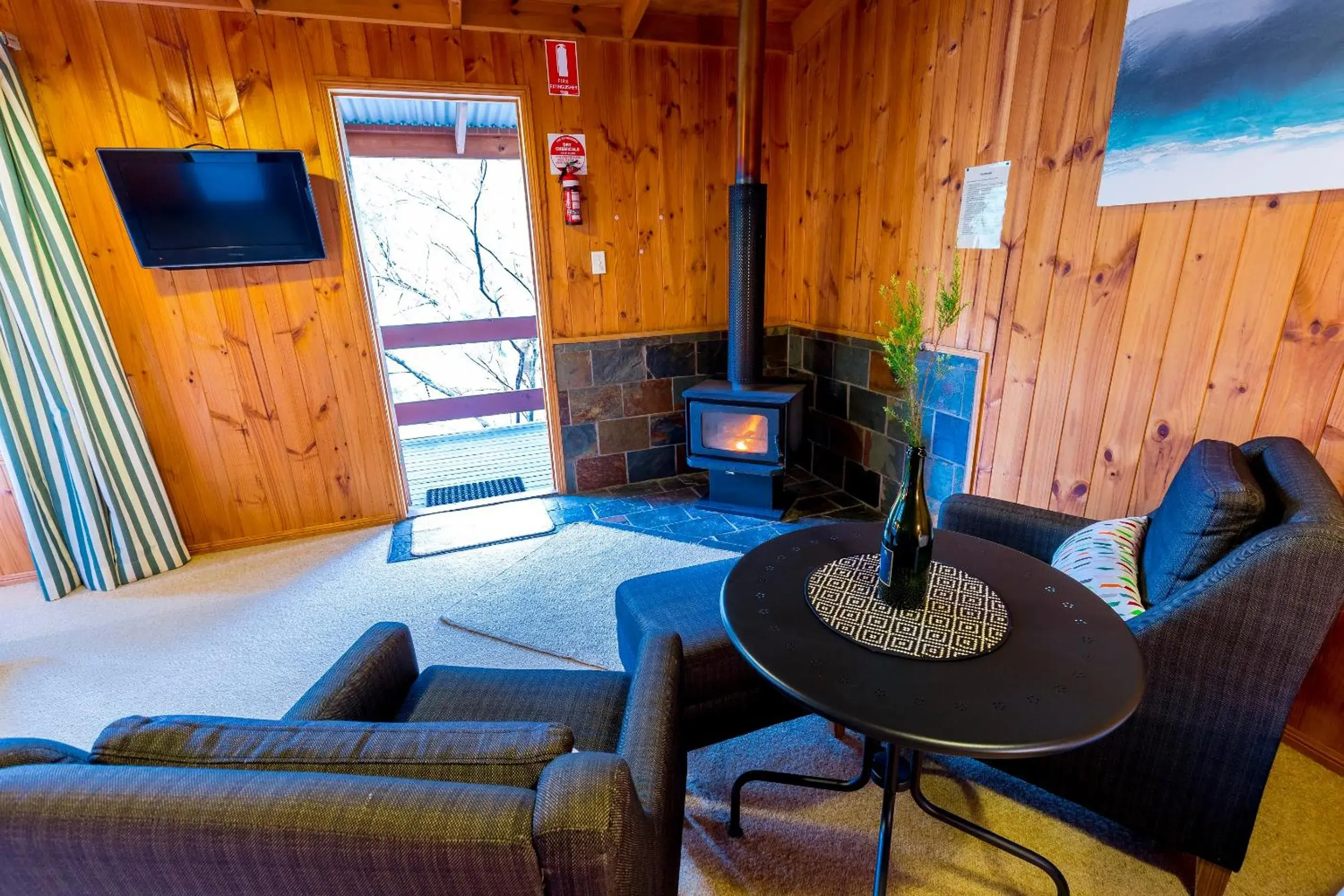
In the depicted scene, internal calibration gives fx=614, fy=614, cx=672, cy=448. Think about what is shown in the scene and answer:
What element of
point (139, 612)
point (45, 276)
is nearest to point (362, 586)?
point (139, 612)

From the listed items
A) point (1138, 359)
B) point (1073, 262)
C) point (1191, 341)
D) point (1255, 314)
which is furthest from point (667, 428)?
point (1255, 314)

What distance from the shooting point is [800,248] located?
371 centimetres

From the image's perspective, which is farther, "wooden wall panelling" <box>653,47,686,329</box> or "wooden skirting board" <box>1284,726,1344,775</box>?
"wooden wall panelling" <box>653,47,686,329</box>

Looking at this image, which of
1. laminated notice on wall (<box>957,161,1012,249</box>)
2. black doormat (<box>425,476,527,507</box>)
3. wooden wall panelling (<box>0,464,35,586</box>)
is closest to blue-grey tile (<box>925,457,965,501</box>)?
laminated notice on wall (<box>957,161,1012,249</box>)

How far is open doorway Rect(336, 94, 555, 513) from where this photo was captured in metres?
4.45

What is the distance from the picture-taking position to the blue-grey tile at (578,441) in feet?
12.0

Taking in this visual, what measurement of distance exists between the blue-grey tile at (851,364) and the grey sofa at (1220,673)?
6.06 feet

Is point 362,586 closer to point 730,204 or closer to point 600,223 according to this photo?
point 600,223

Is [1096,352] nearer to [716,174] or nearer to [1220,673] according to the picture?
[1220,673]

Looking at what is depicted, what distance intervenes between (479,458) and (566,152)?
92.8 inches

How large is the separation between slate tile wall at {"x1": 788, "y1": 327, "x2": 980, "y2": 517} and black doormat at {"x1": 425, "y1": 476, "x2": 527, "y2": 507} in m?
1.91

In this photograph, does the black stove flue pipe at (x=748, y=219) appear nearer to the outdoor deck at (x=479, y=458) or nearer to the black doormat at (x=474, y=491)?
the outdoor deck at (x=479, y=458)

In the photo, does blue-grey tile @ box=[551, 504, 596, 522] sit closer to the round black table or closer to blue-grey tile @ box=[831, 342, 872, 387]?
blue-grey tile @ box=[831, 342, 872, 387]

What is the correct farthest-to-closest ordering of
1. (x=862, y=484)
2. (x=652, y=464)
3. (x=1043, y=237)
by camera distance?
(x=652, y=464)
(x=862, y=484)
(x=1043, y=237)
